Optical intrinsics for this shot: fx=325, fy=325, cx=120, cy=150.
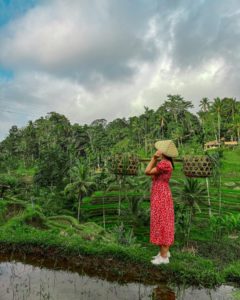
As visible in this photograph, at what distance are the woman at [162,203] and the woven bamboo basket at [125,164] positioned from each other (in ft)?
0.80

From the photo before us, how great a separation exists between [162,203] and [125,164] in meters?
0.84

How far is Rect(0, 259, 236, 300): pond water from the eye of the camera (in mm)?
3957

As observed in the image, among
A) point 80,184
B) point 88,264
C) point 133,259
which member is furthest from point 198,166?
point 80,184

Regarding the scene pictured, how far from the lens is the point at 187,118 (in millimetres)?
60219

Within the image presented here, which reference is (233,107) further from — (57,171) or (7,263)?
(7,263)

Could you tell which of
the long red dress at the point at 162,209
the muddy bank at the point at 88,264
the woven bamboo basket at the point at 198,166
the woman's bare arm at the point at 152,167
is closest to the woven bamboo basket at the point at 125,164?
the woman's bare arm at the point at 152,167

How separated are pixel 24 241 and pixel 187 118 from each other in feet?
185

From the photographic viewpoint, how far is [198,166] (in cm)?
493

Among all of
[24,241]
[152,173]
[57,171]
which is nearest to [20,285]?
[24,241]

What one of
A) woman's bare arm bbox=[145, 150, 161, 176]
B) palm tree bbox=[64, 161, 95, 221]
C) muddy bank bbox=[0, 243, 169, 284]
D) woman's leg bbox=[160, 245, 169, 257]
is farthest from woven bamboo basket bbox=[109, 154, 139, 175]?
palm tree bbox=[64, 161, 95, 221]

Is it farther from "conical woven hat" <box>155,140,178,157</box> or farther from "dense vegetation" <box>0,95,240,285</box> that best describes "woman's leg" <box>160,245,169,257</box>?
"conical woven hat" <box>155,140,178,157</box>

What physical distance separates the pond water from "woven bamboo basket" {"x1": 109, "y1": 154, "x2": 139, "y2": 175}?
1638 millimetres

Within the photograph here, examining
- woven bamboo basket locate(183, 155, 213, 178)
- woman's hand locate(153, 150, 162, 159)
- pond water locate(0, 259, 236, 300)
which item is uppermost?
woman's hand locate(153, 150, 162, 159)

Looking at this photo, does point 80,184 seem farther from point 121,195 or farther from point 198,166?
point 198,166
